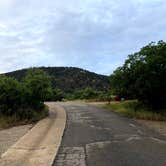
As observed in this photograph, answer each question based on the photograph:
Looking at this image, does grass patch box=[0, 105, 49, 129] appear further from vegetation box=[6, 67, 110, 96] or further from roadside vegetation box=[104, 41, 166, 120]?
vegetation box=[6, 67, 110, 96]

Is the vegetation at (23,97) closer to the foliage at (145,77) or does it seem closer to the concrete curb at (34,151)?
the foliage at (145,77)

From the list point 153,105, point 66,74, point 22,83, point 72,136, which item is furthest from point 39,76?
point 66,74

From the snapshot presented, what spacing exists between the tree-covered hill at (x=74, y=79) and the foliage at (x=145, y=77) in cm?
7800

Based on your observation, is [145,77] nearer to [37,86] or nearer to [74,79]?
[37,86]

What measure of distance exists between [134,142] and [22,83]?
18.5 meters

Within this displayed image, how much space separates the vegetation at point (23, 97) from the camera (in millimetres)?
30250

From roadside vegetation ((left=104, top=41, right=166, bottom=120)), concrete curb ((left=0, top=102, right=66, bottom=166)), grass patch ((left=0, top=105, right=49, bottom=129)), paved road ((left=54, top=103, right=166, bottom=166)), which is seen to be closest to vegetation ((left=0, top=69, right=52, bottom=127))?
grass patch ((left=0, top=105, right=49, bottom=129))

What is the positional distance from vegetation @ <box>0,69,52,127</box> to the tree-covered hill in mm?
76935

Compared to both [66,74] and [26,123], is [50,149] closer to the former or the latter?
[26,123]

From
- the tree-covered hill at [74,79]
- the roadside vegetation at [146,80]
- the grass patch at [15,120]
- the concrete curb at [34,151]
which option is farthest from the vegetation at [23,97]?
the tree-covered hill at [74,79]

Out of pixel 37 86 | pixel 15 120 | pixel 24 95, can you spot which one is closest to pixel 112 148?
pixel 15 120

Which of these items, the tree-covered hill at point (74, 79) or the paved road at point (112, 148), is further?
the tree-covered hill at point (74, 79)

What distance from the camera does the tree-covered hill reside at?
115213 millimetres

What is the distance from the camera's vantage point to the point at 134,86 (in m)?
31.4
